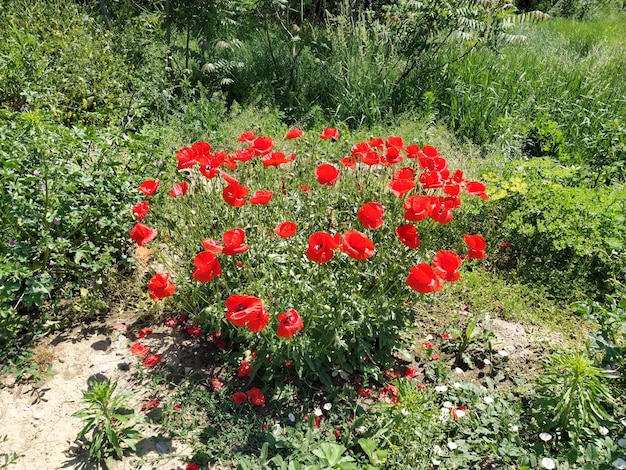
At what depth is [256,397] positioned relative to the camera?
2281mm

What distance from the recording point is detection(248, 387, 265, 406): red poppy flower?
2.27m

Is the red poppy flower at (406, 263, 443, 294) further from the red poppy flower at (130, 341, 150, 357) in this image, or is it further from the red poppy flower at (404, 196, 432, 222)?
the red poppy flower at (130, 341, 150, 357)

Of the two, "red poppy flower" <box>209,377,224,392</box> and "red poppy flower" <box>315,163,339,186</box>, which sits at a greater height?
"red poppy flower" <box>315,163,339,186</box>

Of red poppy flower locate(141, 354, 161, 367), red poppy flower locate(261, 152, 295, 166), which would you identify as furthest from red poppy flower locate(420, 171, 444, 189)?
red poppy flower locate(141, 354, 161, 367)

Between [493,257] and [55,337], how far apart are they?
3057 mm

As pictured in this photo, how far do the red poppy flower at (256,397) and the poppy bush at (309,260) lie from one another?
0.36 feet

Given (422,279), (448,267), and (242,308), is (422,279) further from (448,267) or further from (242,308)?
(242,308)

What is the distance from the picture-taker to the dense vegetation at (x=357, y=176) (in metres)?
2.29

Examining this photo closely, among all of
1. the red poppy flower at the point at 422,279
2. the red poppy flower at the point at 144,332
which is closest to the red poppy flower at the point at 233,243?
the red poppy flower at the point at 422,279

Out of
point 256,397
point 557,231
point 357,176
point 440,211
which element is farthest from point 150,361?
point 557,231

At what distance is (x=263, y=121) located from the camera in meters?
5.18

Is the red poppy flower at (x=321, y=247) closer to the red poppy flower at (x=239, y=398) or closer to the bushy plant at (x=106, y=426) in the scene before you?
the red poppy flower at (x=239, y=398)

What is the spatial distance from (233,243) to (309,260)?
635mm

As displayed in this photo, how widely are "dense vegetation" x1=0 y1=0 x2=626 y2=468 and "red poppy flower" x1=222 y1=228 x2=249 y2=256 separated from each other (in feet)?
1.31
